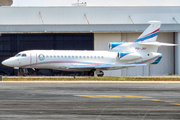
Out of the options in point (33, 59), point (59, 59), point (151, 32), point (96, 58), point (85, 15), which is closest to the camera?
point (33, 59)

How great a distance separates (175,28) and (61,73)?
54.2 feet

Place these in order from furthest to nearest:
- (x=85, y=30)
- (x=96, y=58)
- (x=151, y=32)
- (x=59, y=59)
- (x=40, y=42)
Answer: (x=40, y=42)
(x=85, y=30)
(x=151, y=32)
(x=96, y=58)
(x=59, y=59)

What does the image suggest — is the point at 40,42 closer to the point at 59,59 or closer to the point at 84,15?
the point at 59,59

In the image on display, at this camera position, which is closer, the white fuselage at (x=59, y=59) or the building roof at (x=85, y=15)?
the white fuselage at (x=59, y=59)

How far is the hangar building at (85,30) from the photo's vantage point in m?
42.4

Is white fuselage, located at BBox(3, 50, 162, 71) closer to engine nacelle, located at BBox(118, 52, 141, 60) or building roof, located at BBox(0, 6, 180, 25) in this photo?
engine nacelle, located at BBox(118, 52, 141, 60)

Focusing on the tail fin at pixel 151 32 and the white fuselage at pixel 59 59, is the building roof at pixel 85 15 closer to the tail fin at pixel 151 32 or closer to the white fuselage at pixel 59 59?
the tail fin at pixel 151 32

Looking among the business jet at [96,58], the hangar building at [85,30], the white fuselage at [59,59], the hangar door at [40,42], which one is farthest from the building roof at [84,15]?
the white fuselage at [59,59]

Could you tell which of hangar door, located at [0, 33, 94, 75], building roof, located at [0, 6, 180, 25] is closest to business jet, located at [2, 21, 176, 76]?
hangar door, located at [0, 33, 94, 75]

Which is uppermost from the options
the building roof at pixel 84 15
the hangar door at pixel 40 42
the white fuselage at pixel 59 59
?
the building roof at pixel 84 15

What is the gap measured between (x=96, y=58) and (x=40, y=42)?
9.13 m

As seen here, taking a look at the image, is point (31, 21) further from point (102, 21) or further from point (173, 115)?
point (173, 115)

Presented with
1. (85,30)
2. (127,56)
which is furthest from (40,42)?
(127,56)

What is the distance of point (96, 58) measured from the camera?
38.1 meters
